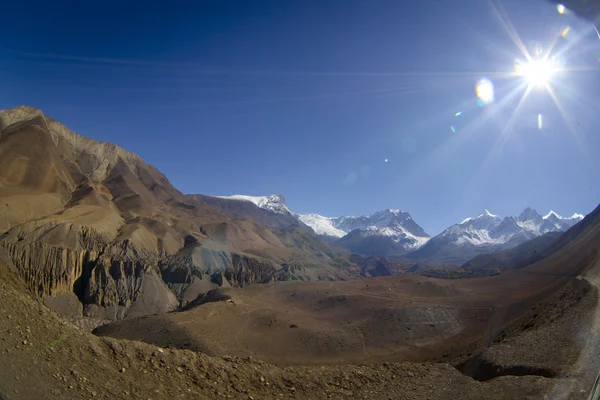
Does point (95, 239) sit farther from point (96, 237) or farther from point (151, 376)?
Result: point (151, 376)

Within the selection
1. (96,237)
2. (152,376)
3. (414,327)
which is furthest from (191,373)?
(96,237)

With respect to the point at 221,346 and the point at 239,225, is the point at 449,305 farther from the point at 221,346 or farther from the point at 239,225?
the point at 239,225

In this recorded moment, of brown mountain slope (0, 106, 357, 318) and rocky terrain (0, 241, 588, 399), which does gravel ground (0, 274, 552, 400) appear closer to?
rocky terrain (0, 241, 588, 399)

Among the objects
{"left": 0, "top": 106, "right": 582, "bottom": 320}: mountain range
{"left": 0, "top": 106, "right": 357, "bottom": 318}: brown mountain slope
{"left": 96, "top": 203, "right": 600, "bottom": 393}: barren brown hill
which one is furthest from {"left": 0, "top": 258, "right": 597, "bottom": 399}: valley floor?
{"left": 0, "top": 106, "right": 357, "bottom": 318}: brown mountain slope

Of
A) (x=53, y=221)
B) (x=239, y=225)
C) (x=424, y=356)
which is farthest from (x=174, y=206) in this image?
(x=424, y=356)

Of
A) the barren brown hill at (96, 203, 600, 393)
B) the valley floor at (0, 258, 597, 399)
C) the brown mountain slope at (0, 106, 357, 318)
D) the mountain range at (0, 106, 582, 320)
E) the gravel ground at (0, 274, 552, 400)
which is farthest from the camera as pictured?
the brown mountain slope at (0, 106, 357, 318)

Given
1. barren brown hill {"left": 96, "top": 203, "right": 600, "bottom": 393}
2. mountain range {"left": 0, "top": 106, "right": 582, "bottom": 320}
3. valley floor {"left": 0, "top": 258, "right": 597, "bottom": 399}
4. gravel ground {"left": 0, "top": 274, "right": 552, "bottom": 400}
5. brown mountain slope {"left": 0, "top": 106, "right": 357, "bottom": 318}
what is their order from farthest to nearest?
brown mountain slope {"left": 0, "top": 106, "right": 357, "bottom": 318}, mountain range {"left": 0, "top": 106, "right": 582, "bottom": 320}, barren brown hill {"left": 96, "top": 203, "right": 600, "bottom": 393}, valley floor {"left": 0, "top": 258, "right": 597, "bottom": 399}, gravel ground {"left": 0, "top": 274, "right": 552, "bottom": 400}

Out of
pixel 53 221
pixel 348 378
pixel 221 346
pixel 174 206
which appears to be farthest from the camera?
pixel 174 206

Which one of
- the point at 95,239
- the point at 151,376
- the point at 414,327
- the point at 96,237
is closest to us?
the point at 151,376
